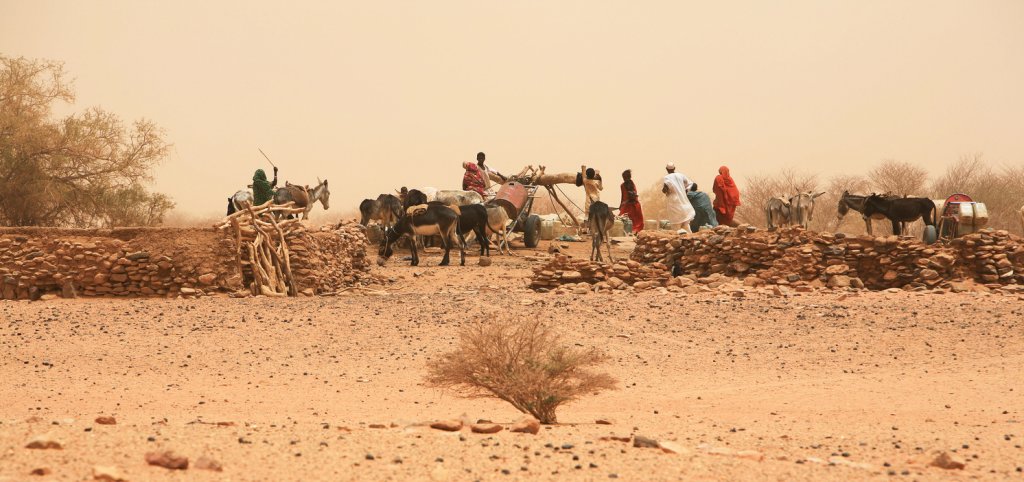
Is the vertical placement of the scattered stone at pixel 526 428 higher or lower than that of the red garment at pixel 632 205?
lower

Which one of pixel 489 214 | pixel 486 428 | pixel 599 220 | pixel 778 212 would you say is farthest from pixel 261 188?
pixel 486 428

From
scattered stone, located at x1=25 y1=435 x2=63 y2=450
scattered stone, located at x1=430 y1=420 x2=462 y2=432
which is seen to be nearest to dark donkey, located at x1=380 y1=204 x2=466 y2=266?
scattered stone, located at x1=430 y1=420 x2=462 y2=432

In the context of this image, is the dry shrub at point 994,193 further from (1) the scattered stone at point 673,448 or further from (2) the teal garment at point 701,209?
(1) the scattered stone at point 673,448

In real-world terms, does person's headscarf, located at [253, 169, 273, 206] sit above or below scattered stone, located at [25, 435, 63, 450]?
above

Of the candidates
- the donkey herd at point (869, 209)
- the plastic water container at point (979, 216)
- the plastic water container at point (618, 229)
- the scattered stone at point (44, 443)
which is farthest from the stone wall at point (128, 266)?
the plastic water container at point (618, 229)

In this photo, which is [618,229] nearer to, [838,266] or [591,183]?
[591,183]

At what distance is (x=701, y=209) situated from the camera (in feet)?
76.6

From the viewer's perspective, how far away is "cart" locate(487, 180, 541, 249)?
83.6 feet

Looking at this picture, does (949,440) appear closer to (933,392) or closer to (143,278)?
(933,392)

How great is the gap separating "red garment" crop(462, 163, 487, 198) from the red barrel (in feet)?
3.54

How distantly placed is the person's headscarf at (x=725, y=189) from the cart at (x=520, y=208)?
183 inches

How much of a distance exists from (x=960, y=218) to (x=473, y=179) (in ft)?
37.7

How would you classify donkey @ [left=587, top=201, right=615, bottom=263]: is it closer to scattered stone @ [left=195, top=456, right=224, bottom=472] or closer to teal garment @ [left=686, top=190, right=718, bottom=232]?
teal garment @ [left=686, top=190, right=718, bottom=232]

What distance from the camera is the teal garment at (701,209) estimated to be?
23188 mm
